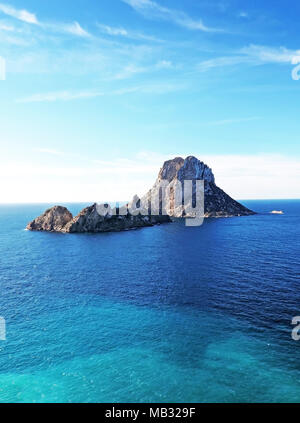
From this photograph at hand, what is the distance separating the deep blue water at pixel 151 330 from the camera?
108ft

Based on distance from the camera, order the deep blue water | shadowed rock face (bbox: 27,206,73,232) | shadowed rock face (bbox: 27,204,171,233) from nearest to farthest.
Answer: the deep blue water, shadowed rock face (bbox: 27,204,171,233), shadowed rock face (bbox: 27,206,73,232)

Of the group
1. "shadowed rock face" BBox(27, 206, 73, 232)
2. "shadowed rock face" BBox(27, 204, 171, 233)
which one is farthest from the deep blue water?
"shadowed rock face" BBox(27, 206, 73, 232)

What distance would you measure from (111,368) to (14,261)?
77.8 m

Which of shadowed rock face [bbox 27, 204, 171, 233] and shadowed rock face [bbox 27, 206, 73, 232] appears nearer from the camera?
shadowed rock face [bbox 27, 204, 171, 233]

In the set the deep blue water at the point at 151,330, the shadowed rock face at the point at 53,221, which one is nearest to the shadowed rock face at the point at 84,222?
the shadowed rock face at the point at 53,221

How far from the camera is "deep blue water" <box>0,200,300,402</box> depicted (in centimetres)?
3303

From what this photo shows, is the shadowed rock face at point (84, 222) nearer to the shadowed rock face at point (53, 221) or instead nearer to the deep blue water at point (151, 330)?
the shadowed rock face at point (53, 221)

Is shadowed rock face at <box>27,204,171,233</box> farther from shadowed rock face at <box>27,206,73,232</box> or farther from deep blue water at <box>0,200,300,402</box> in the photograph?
deep blue water at <box>0,200,300,402</box>

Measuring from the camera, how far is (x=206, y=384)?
3291cm

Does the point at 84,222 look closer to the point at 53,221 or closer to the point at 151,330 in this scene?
the point at 53,221
